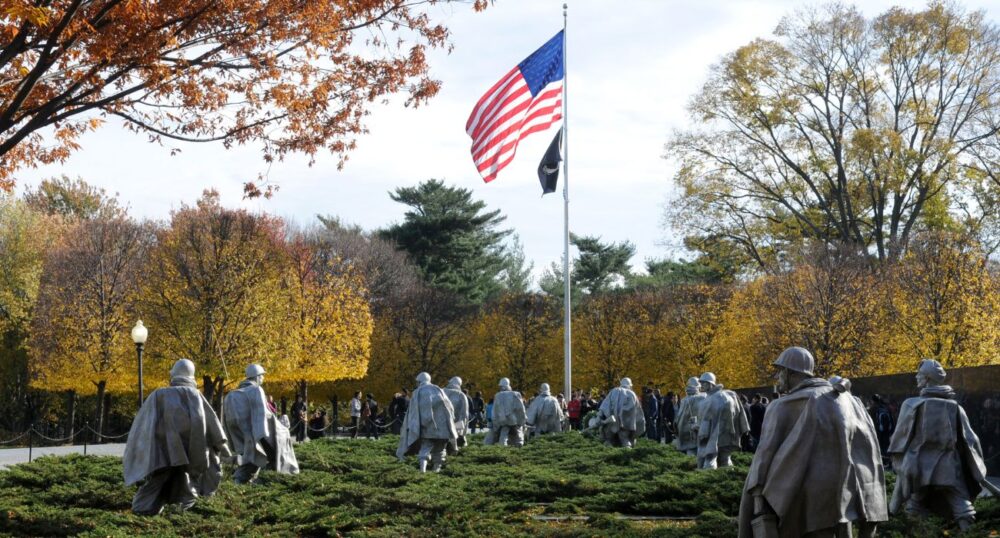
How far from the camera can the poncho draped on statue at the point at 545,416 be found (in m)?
35.2

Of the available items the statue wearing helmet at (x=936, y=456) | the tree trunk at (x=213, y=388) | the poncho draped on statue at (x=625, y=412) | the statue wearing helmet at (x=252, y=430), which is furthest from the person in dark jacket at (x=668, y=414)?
the statue wearing helmet at (x=936, y=456)

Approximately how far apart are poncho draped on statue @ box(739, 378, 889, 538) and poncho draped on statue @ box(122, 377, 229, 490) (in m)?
7.47

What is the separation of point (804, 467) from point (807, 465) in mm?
37

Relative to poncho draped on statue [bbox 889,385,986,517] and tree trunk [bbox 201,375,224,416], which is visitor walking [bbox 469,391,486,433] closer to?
tree trunk [bbox 201,375,224,416]

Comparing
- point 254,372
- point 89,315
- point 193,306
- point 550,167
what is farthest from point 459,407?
point 89,315

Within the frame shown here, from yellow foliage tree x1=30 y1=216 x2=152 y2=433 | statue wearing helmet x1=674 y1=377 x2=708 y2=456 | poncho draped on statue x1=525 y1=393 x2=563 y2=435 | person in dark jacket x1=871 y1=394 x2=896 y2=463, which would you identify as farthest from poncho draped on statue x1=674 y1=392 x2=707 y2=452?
yellow foliage tree x1=30 y1=216 x2=152 y2=433

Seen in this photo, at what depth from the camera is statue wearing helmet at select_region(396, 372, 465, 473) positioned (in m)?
20.8

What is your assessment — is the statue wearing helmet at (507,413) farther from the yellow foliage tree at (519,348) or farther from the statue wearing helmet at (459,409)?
the yellow foliage tree at (519,348)

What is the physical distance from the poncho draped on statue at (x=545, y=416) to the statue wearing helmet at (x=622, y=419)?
18.0ft

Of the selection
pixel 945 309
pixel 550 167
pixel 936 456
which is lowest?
pixel 936 456

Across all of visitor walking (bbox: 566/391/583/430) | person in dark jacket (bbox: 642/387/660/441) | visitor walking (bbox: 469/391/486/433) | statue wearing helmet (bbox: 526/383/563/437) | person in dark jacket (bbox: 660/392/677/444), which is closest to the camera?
person in dark jacket (bbox: 660/392/677/444)

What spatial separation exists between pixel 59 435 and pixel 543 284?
3412cm

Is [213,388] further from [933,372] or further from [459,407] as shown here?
[933,372]

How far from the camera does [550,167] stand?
1361 inches
